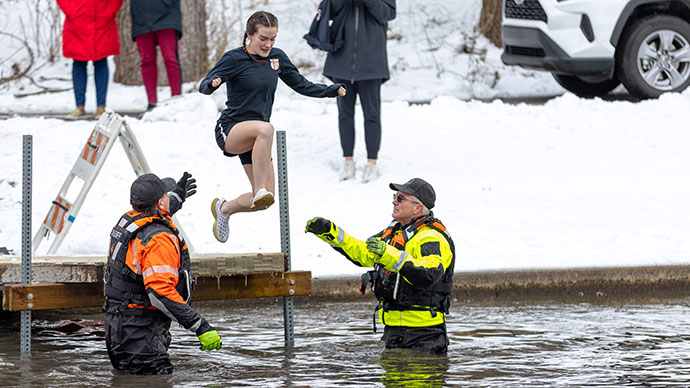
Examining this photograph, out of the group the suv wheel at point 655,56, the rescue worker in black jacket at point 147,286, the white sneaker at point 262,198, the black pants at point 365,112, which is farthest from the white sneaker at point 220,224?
the suv wheel at point 655,56

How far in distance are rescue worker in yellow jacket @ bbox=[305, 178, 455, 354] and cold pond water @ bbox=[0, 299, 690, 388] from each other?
0.50 feet

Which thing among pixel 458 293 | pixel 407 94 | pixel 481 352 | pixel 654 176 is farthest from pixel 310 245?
pixel 407 94

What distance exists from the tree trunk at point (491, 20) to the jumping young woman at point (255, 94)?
43.2ft

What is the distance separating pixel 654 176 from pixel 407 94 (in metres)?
6.35

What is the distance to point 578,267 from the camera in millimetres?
10453

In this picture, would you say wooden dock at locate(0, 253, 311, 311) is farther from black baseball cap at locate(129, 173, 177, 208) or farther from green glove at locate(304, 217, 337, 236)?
green glove at locate(304, 217, 337, 236)

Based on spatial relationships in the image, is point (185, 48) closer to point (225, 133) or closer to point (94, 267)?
point (225, 133)

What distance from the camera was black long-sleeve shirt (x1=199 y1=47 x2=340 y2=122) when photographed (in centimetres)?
821

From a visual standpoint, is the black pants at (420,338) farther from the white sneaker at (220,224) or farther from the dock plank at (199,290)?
the white sneaker at (220,224)

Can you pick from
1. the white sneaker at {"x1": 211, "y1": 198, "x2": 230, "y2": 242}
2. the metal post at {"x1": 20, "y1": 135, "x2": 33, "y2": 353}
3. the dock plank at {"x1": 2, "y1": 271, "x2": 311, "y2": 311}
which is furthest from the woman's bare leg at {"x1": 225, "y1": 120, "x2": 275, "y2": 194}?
the metal post at {"x1": 20, "y1": 135, "x2": 33, "y2": 353}

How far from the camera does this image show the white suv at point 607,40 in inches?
574

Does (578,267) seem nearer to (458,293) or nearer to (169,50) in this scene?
(458,293)

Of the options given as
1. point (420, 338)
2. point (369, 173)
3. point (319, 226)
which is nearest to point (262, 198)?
point (319, 226)

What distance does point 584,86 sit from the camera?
16328 mm
